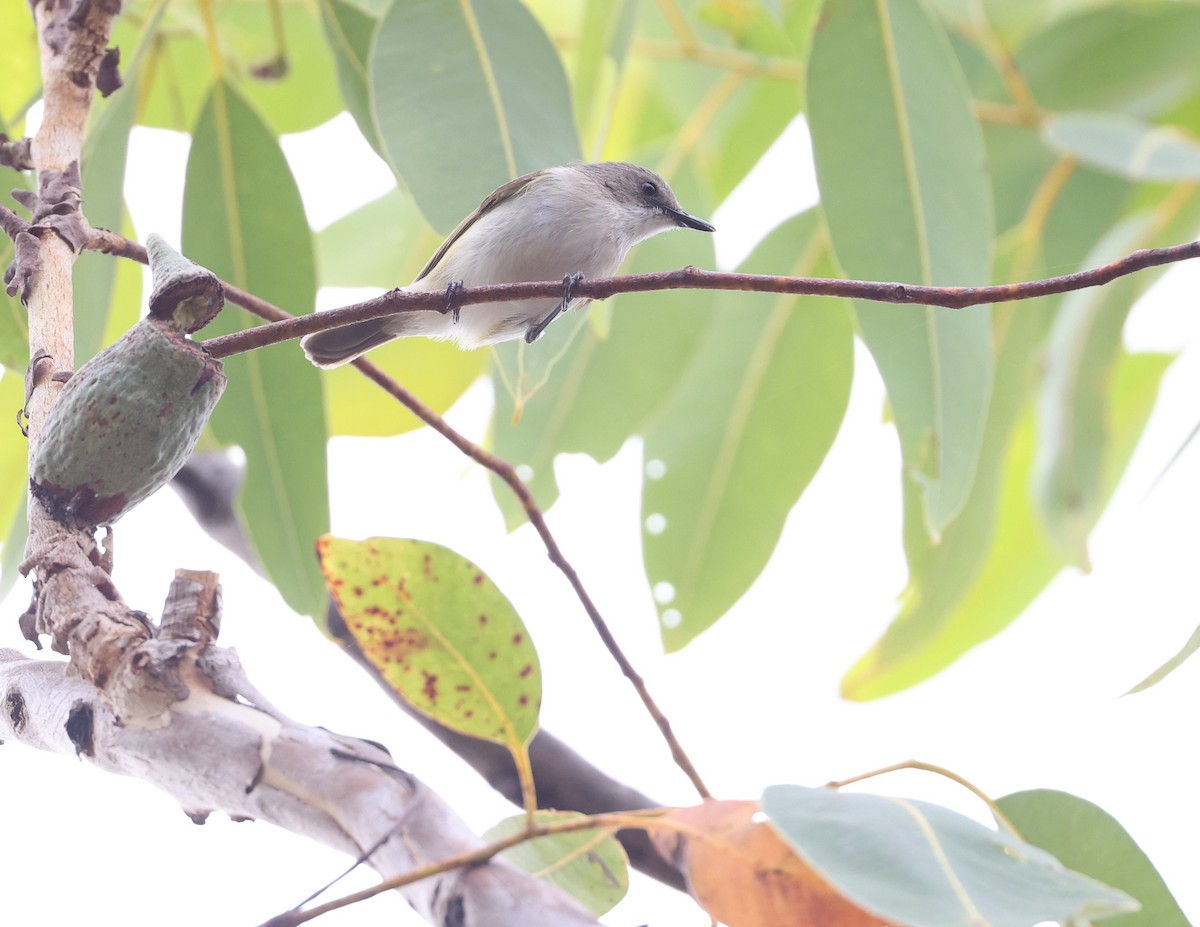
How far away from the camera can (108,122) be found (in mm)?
1977

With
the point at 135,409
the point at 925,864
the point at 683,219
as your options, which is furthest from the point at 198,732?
the point at 683,219

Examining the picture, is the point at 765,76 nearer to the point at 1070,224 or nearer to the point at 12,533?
the point at 1070,224

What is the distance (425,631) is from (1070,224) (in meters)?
2.44

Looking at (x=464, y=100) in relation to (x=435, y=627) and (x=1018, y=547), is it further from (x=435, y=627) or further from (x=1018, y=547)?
(x=1018, y=547)

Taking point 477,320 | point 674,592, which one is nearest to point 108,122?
point 477,320

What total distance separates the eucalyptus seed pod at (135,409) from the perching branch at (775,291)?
3cm

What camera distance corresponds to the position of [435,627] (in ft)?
3.66

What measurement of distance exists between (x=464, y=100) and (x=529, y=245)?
37cm

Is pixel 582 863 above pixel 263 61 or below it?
below

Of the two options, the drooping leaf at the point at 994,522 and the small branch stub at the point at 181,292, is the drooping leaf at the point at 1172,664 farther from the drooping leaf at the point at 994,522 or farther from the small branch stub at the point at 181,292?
the small branch stub at the point at 181,292

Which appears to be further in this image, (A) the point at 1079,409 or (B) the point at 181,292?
(A) the point at 1079,409

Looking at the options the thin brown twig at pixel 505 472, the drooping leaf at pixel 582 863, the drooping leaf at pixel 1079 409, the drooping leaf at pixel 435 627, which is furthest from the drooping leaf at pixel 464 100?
the drooping leaf at pixel 1079 409

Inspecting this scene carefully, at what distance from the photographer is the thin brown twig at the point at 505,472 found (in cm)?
120

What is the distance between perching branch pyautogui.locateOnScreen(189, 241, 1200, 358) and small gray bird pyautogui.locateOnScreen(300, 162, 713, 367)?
84 cm
